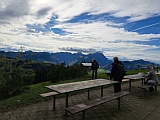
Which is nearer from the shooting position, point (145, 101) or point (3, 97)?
point (145, 101)

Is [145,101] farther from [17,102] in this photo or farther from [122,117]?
[17,102]

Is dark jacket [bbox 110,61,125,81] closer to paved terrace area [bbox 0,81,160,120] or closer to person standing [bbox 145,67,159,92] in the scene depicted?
paved terrace area [bbox 0,81,160,120]

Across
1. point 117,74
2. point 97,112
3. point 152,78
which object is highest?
point 117,74

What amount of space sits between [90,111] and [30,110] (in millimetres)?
1795

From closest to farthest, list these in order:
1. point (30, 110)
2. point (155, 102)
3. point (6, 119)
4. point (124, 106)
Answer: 1. point (6, 119)
2. point (30, 110)
3. point (124, 106)
4. point (155, 102)

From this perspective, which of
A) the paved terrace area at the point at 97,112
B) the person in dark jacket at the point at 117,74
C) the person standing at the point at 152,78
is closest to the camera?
the paved terrace area at the point at 97,112

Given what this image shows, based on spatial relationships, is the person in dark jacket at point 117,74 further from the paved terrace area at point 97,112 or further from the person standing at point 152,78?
the person standing at point 152,78

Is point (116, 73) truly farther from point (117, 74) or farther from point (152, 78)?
point (152, 78)

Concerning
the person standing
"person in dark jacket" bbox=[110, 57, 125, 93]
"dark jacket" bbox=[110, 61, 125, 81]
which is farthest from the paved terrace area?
the person standing

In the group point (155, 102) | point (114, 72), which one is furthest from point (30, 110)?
point (155, 102)

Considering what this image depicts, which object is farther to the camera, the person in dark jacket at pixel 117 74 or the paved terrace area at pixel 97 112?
the person in dark jacket at pixel 117 74

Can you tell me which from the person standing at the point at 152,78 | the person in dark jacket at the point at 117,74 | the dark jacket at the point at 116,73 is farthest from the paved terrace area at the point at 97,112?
the person standing at the point at 152,78

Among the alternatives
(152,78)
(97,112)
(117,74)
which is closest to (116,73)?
(117,74)

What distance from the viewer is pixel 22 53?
31.2 ft
